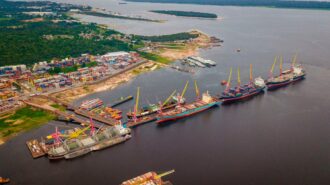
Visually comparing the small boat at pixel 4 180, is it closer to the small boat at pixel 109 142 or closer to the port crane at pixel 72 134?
the port crane at pixel 72 134

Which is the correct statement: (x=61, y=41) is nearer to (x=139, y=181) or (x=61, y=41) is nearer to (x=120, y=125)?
(x=120, y=125)

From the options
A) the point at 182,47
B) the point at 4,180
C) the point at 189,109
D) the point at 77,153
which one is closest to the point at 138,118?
the point at 189,109

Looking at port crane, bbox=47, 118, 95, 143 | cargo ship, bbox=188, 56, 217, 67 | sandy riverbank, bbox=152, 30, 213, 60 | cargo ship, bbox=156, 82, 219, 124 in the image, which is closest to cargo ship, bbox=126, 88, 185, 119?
cargo ship, bbox=156, 82, 219, 124

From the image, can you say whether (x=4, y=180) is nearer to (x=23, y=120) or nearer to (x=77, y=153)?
(x=77, y=153)

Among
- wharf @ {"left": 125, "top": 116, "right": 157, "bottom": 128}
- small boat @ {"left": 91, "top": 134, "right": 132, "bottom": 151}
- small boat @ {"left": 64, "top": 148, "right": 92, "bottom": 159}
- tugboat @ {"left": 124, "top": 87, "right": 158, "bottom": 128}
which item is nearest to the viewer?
small boat @ {"left": 64, "top": 148, "right": 92, "bottom": 159}

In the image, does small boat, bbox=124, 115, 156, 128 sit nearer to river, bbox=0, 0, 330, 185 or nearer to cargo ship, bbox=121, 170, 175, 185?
river, bbox=0, 0, 330, 185

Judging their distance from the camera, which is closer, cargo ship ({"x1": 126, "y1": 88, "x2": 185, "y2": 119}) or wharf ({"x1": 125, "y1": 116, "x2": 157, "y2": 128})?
wharf ({"x1": 125, "y1": 116, "x2": 157, "y2": 128})
